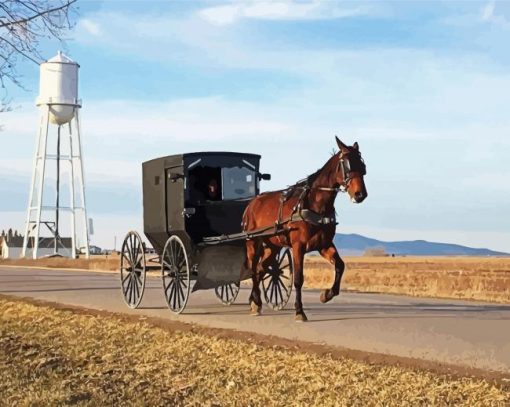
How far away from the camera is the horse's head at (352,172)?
13391 mm

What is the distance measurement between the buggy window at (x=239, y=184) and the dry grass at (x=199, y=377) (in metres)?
5.30

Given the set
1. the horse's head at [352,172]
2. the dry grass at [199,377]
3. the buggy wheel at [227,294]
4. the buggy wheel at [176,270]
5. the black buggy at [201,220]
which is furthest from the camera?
the buggy wheel at [227,294]

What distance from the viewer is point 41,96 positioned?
2808 inches

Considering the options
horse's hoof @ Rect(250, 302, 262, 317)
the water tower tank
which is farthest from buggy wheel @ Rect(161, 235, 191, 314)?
the water tower tank

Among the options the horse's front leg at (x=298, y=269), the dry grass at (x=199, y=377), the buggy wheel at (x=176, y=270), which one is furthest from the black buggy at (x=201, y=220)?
the dry grass at (x=199, y=377)

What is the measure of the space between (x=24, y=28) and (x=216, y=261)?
566cm

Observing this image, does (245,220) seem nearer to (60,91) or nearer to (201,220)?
(201,220)

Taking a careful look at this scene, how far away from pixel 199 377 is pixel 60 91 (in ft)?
215

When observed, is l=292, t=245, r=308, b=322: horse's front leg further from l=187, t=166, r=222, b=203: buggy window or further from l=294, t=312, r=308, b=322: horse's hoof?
l=187, t=166, r=222, b=203: buggy window

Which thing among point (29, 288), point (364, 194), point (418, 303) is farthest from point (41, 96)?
point (364, 194)

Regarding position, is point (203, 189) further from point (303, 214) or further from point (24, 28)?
point (24, 28)

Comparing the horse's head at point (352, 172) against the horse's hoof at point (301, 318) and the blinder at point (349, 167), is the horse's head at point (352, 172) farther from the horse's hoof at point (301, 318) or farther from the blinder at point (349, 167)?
the horse's hoof at point (301, 318)

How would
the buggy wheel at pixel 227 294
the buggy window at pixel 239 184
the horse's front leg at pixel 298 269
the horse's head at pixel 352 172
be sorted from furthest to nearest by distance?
the buggy wheel at pixel 227 294 < the buggy window at pixel 239 184 < the horse's front leg at pixel 298 269 < the horse's head at pixel 352 172

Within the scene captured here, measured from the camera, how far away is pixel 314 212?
14125mm
